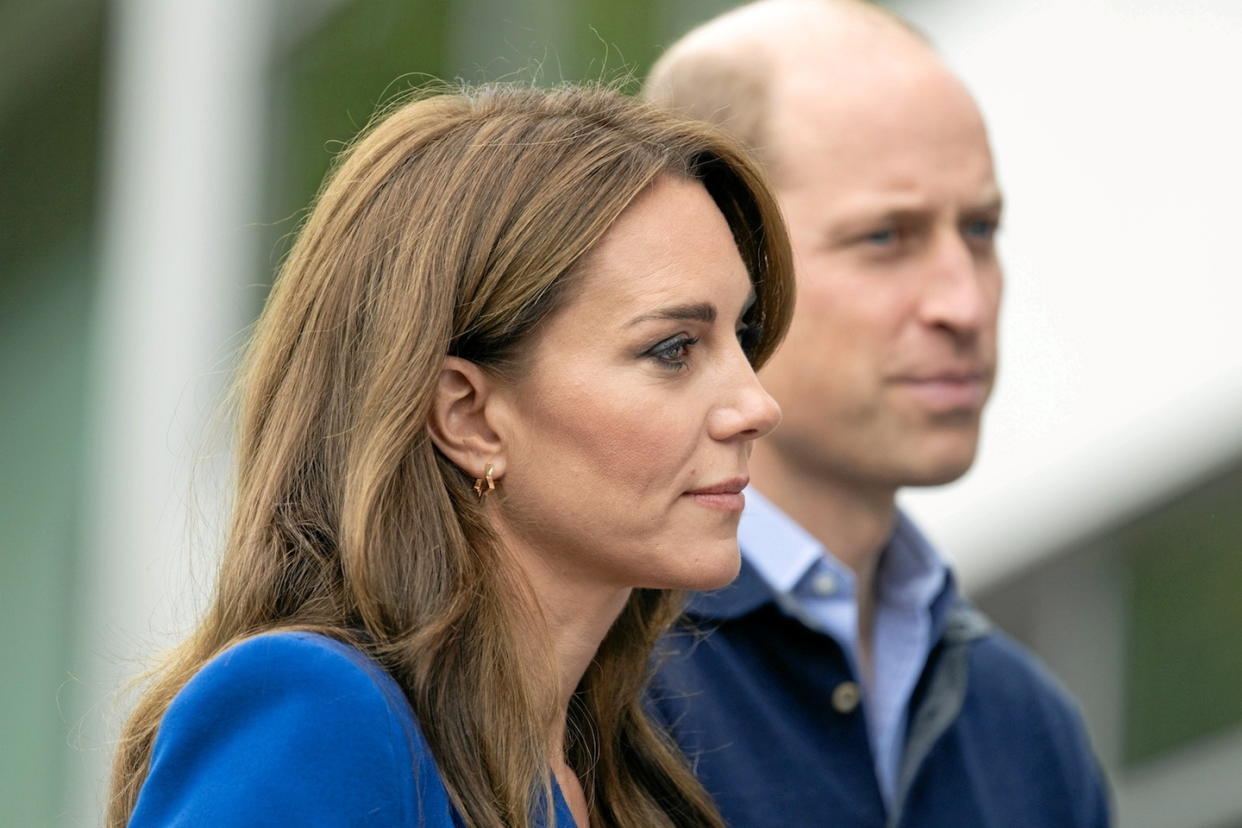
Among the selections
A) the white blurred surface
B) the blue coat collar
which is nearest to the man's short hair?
the blue coat collar

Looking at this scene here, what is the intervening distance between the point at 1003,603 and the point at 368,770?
6.12 meters

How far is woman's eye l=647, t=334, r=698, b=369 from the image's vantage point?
2.31 metres

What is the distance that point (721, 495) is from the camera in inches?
92.8

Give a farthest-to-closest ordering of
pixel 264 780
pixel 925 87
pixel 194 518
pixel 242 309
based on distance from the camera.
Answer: pixel 242 309 → pixel 925 87 → pixel 194 518 → pixel 264 780

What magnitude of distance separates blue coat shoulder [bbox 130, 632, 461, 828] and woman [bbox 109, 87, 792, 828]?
7 cm

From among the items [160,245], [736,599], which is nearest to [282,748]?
[736,599]

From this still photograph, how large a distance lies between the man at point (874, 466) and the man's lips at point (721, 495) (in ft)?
2.00

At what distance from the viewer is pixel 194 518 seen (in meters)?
2.51

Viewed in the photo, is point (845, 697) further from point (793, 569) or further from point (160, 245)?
point (160, 245)

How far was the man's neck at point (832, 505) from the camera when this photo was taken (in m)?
3.20

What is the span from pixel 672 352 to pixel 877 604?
116 cm

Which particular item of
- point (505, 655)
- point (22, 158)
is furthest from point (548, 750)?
point (22, 158)

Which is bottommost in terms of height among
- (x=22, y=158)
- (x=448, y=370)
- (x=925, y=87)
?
(x=448, y=370)

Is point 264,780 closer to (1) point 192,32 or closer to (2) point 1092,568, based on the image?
(1) point 192,32
